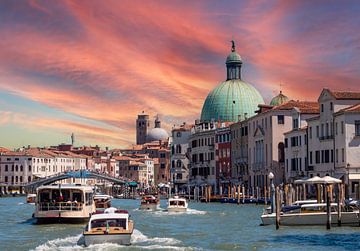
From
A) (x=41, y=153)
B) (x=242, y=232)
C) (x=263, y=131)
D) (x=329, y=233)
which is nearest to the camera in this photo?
(x=329, y=233)

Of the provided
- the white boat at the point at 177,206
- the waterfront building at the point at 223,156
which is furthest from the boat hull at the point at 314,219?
the waterfront building at the point at 223,156

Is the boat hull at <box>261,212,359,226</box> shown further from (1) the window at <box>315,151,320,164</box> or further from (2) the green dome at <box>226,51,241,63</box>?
(2) the green dome at <box>226,51,241,63</box>

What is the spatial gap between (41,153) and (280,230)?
323 ft

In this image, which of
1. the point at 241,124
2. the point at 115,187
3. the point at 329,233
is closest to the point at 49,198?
the point at 329,233

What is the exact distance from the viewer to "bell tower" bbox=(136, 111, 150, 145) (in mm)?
194875

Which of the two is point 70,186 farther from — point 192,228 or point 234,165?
point 234,165

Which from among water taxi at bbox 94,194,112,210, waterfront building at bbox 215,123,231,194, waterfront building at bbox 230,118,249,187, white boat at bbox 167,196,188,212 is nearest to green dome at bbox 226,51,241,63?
waterfront building at bbox 215,123,231,194

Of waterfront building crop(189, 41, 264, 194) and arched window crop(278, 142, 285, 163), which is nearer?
arched window crop(278, 142, 285, 163)

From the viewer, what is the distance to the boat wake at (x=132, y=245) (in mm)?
25172

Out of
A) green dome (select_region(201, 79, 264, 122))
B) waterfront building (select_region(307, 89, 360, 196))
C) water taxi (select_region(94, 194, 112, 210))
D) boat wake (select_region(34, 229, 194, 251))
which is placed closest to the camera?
boat wake (select_region(34, 229, 194, 251))

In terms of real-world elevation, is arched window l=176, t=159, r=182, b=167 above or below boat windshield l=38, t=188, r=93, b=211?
above

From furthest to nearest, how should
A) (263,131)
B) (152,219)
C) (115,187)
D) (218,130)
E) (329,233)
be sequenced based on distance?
1. (115,187)
2. (218,130)
3. (263,131)
4. (152,219)
5. (329,233)

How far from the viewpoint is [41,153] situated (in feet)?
417

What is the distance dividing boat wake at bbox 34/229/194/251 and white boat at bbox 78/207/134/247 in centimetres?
20
